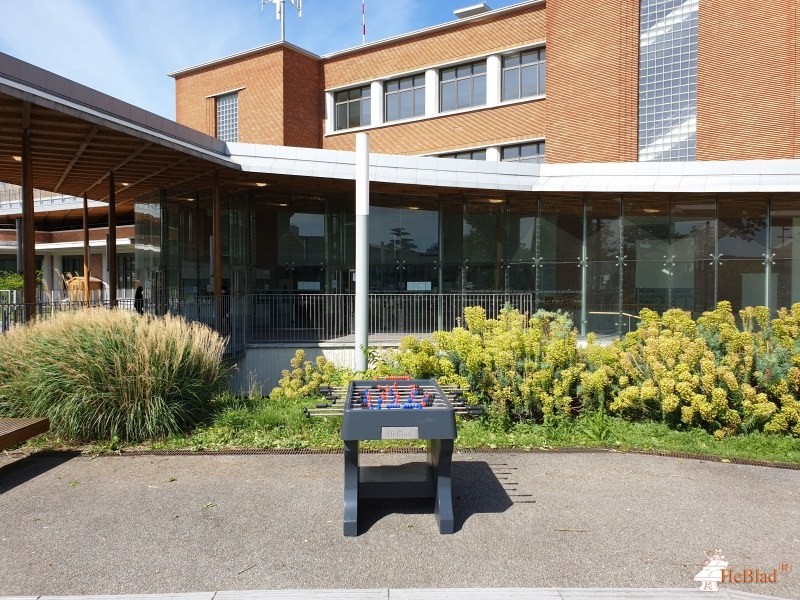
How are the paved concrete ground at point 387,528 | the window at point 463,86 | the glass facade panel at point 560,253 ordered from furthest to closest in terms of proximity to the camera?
the window at point 463,86
the glass facade panel at point 560,253
the paved concrete ground at point 387,528

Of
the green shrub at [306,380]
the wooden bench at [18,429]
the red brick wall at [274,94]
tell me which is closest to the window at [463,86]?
the red brick wall at [274,94]

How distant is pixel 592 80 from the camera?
74.6 ft

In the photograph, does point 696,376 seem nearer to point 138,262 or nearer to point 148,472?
point 148,472

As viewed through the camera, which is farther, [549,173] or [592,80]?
[592,80]

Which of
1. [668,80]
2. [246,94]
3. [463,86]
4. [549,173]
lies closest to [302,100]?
[246,94]

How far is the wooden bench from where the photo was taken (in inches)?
252

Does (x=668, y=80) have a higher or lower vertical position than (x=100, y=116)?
higher

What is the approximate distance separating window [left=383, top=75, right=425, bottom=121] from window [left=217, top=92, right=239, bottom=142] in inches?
324

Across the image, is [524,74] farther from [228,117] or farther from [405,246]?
[228,117]

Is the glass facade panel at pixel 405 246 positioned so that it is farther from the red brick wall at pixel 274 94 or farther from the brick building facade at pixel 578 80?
the red brick wall at pixel 274 94

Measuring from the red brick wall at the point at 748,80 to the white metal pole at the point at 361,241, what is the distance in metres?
16.0

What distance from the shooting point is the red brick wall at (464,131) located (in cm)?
2495

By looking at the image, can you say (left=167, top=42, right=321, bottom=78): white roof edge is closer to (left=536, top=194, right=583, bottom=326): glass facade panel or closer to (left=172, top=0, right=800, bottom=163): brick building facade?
(left=172, top=0, right=800, bottom=163): brick building facade

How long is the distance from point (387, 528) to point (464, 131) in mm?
23466
